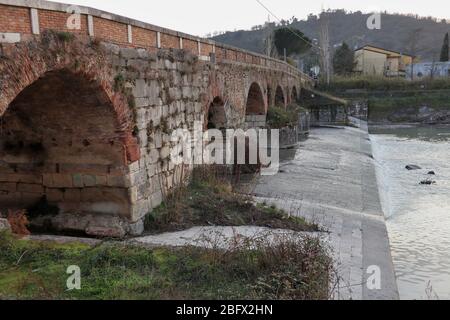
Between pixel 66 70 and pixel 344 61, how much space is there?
54411 millimetres

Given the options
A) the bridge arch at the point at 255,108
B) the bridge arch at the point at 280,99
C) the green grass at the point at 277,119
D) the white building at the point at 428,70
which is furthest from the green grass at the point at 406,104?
the bridge arch at the point at 255,108

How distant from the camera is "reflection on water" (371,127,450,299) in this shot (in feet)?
28.6

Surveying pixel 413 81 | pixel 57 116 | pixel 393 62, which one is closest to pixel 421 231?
pixel 57 116

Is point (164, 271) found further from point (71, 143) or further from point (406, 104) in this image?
point (406, 104)

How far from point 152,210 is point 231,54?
833 centimetres

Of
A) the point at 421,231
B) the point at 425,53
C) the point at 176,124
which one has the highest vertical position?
the point at 425,53

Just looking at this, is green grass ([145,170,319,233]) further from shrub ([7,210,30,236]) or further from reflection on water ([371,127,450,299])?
shrub ([7,210,30,236])

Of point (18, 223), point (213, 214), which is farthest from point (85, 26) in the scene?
point (213, 214)

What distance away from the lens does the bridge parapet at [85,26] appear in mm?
6367

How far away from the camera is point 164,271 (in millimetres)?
6758
